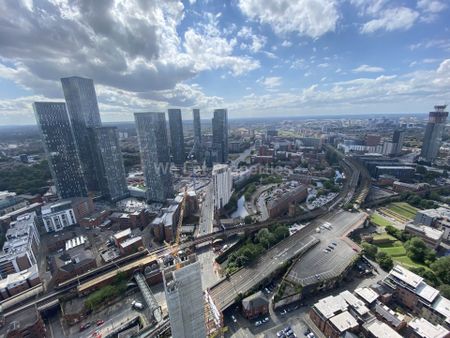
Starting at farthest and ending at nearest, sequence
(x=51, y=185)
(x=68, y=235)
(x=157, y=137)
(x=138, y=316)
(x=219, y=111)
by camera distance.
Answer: (x=219, y=111) → (x=51, y=185) → (x=157, y=137) → (x=68, y=235) → (x=138, y=316)

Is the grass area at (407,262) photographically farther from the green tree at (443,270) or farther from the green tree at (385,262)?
the green tree at (443,270)

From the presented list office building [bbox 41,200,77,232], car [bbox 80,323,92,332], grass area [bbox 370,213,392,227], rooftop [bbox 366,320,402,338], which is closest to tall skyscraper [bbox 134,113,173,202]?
office building [bbox 41,200,77,232]

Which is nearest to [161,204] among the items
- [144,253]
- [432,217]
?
[144,253]

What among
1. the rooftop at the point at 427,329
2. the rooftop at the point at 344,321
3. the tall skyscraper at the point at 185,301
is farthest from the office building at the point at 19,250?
the rooftop at the point at 427,329

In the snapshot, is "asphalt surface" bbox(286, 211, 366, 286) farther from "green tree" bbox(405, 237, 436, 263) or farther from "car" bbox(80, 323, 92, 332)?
"car" bbox(80, 323, 92, 332)

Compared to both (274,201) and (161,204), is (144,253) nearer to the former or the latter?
(161,204)
